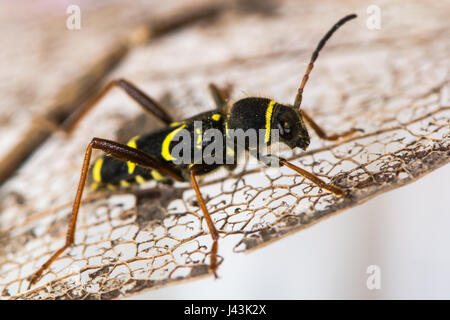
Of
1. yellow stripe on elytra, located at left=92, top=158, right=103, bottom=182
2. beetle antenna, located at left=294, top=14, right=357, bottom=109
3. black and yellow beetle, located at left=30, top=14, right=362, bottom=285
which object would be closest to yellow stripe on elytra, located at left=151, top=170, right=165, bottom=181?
black and yellow beetle, located at left=30, top=14, right=362, bottom=285

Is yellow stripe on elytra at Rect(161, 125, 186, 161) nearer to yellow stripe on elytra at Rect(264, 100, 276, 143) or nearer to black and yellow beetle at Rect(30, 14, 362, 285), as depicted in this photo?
black and yellow beetle at Rect(30, 14, 362, 285)

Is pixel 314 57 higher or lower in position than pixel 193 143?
higher

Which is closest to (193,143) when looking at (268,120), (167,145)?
(167,145)

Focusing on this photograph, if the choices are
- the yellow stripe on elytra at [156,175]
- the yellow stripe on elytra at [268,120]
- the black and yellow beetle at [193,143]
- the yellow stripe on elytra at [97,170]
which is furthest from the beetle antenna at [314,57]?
the yellow stripe on elytra at [97,170]

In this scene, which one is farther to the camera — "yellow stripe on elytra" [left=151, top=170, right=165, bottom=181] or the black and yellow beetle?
"yellow stripe on elytra" [left=151, top=170, right=165, bottom=181]

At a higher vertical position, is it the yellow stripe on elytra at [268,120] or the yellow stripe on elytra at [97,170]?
the yellow stripe on elytra at [268,120]

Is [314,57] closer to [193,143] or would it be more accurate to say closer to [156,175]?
[193,143]

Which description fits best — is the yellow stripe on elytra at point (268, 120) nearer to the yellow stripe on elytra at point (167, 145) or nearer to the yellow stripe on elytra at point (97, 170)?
the yellow stripe on elytra at point (167, 145)

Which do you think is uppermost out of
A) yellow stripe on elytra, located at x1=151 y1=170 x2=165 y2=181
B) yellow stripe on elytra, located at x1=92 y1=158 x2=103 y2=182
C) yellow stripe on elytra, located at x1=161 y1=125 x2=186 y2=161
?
yellow stripe on elytra, located at x1=161 y1=125 x2=186 y2=161

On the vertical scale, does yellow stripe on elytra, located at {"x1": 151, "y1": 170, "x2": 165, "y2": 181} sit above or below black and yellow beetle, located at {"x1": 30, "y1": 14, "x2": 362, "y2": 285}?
below
